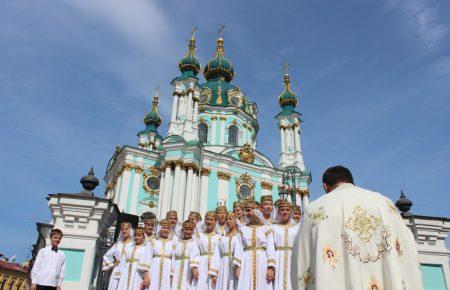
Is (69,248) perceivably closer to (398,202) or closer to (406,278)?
(406,278)

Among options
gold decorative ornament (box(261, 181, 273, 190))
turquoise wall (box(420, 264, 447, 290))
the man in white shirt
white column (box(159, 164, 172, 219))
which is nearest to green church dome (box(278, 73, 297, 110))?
gold decorative ornament (box(261, 181, 273, 190))

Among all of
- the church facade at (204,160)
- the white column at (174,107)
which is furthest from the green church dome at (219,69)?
the white column at (174,107)

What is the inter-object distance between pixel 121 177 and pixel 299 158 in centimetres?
1616

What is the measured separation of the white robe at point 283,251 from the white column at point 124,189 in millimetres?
24083

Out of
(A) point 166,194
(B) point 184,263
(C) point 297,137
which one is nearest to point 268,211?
(B) point 184,263

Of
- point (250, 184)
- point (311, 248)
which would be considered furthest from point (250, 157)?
point (311, 248)

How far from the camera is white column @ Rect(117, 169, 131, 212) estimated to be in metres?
29.1

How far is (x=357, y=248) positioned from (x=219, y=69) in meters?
40.6

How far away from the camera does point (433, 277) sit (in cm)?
900

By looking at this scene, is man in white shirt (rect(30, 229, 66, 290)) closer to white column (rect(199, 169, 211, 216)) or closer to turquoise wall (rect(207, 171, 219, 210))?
white column (rect(199, 169, 211, 216))

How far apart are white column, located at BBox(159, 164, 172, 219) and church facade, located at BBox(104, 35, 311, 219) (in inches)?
2.8

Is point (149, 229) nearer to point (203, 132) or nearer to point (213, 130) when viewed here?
point (213, 130)

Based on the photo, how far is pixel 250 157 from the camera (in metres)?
34.1

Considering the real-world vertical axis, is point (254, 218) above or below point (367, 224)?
above
